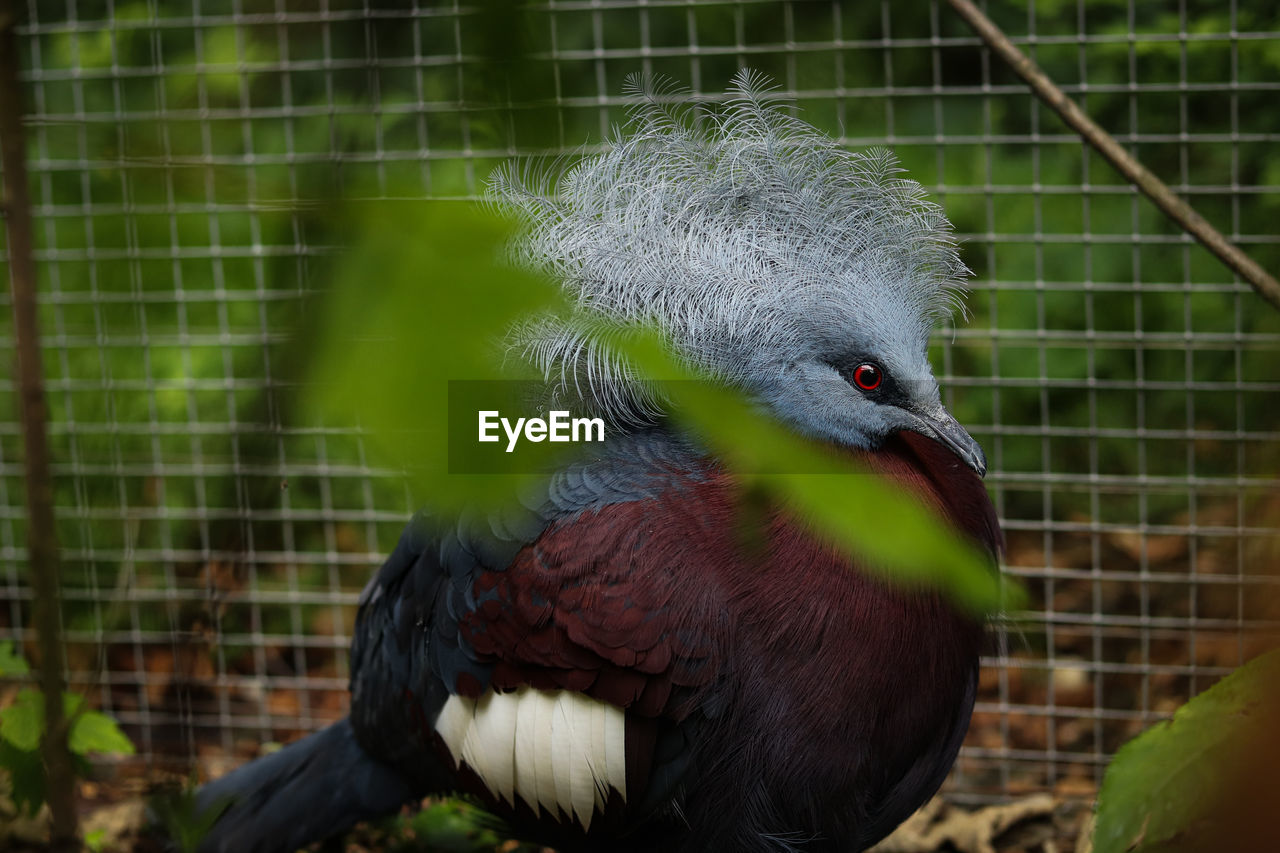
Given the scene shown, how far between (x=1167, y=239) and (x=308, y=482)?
1690mm

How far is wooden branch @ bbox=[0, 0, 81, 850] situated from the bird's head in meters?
0.67

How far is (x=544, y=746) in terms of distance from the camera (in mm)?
1228

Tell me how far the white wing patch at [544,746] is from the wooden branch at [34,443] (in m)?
0.69

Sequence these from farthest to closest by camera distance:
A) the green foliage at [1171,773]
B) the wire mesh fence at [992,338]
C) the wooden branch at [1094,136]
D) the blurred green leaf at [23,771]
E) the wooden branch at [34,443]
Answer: the wire mesh fence at [992,338] < the wooden branch at [1094,136] < the blurred green leaf at [23,771] < the green foliage at [1171,773] < the wooden branch at [34,443]

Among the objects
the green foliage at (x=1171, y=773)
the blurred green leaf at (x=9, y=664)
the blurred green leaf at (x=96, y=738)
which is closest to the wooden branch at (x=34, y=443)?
the green foliage at (x=1171, y=773)

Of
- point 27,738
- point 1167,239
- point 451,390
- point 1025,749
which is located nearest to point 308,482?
point 27,738

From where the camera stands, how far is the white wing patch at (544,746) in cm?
120

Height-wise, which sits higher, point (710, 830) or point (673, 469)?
point (673, 469)

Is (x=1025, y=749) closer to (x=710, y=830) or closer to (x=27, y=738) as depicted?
(x=710, y=830)

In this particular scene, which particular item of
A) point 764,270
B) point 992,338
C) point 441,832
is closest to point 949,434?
point 764,270

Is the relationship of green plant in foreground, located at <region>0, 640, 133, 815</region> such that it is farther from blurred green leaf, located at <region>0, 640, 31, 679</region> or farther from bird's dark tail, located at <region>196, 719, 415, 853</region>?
bird's dark tail, located at <region>196, 719, 415, 853</region>

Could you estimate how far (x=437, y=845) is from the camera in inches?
68.6

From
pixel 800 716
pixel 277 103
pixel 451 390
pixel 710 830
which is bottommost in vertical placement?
pixel 710 830

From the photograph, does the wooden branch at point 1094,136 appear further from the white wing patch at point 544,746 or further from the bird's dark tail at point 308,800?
the bird's dark tail at point 308,800
